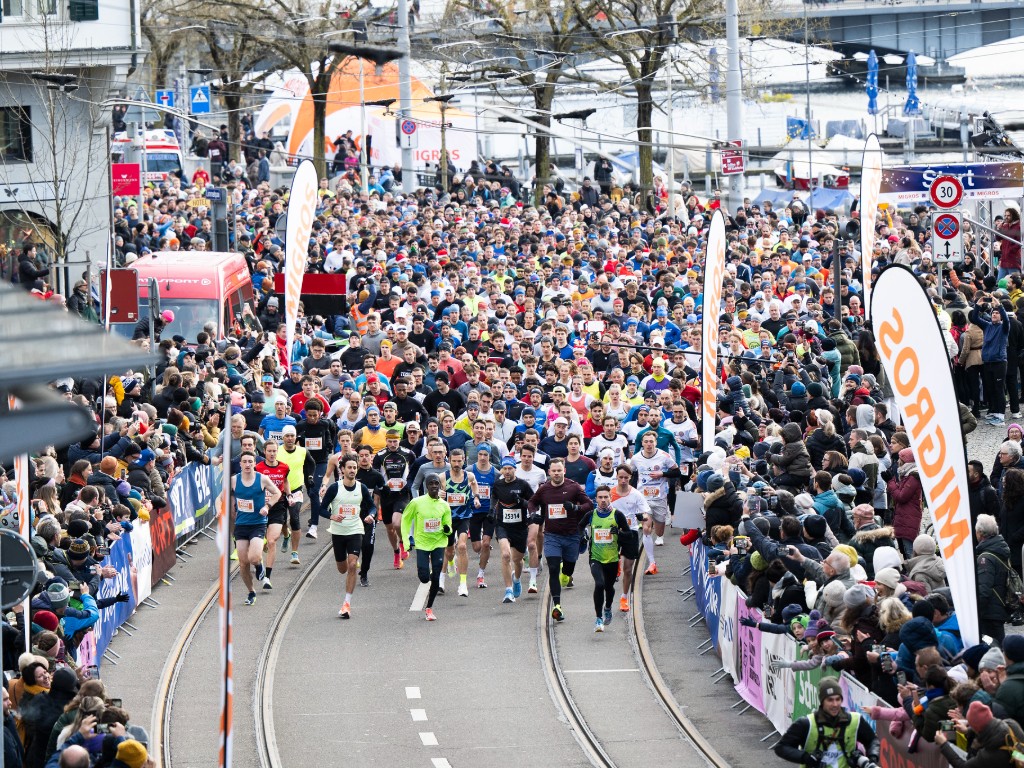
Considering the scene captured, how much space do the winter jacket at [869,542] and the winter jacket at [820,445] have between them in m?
3.72

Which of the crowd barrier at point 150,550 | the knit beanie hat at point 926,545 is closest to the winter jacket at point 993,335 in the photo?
the crowd barrier at point 150,550

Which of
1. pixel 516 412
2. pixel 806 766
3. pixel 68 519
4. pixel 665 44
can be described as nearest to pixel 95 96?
pixel 665 44

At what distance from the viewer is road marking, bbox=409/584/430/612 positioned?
61.2ft

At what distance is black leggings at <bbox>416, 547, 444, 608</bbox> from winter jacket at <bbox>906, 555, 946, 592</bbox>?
572 cm

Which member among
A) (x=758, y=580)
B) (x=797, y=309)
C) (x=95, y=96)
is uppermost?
(x=95, y=96)

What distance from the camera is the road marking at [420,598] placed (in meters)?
18.6

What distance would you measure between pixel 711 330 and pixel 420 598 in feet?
14.5

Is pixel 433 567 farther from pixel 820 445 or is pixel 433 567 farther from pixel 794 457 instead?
pixel 820 445

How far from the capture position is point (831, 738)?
1193 centimetres

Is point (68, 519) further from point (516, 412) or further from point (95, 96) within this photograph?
point (95, 96)

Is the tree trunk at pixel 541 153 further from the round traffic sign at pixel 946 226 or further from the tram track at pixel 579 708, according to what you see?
the tram track at pixel 579 708

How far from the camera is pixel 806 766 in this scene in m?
12.1

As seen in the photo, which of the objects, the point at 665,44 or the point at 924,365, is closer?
the point at 924,365

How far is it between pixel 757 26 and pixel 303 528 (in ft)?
101
